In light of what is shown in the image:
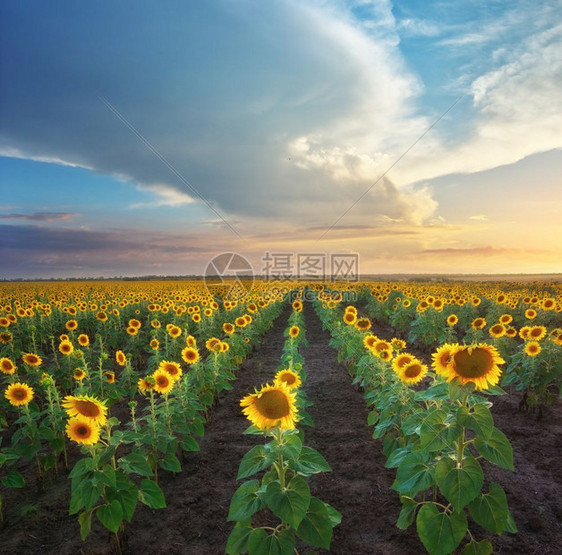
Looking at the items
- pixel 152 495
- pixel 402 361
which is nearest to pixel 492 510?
pixel 402 361

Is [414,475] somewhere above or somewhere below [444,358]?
below

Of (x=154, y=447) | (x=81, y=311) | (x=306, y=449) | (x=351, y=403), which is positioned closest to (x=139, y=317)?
(x=81, y=311)

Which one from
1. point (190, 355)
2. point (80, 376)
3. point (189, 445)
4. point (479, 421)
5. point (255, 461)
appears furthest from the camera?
point (190, 355)

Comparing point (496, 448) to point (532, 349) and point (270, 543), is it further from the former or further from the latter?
point (532, 349)

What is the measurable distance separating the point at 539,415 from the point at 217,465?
678 cm

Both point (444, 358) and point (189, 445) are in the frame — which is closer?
point (444, 358)

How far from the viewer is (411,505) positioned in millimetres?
4098

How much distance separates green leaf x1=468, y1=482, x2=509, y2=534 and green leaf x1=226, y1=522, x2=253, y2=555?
75.6 inches

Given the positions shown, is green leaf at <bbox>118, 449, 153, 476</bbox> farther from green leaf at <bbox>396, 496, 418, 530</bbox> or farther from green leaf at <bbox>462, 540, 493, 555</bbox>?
green leaf at <bbox>462, 540, 493, 555</bbox>

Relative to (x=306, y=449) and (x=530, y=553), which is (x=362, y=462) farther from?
(x=306, y=449)

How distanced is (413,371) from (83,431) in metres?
4.14

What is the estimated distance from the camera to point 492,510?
3297 millimetres

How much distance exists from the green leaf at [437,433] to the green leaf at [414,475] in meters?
0.27

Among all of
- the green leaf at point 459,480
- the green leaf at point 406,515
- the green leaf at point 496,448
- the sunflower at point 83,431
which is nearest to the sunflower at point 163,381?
the sunflower at point 83,431
